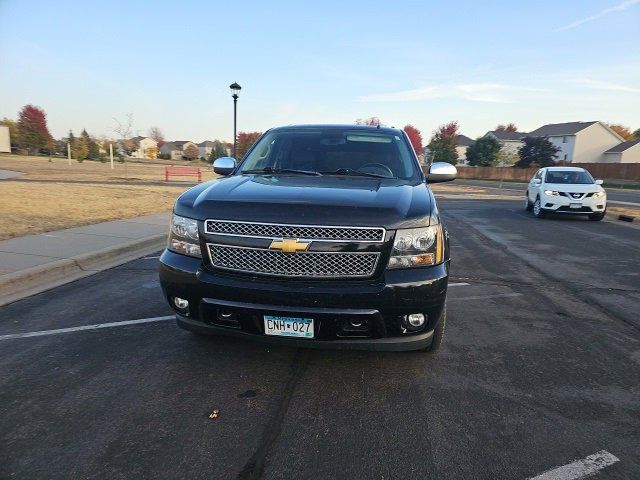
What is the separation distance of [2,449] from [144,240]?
593cm

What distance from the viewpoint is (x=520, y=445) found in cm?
251

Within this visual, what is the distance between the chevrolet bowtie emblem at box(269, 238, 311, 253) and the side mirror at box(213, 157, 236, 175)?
1.94 meters

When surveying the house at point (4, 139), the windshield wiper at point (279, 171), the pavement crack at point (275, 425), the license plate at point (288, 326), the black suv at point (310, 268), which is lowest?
the pavement crack at point (275, 425)

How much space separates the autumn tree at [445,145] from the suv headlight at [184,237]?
67.9m

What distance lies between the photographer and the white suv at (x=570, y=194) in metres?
13.2

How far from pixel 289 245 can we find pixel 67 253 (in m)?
5.20

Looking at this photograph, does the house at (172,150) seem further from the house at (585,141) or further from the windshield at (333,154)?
the windshield at (333,154)

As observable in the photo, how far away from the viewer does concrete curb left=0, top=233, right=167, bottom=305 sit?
5.15 m

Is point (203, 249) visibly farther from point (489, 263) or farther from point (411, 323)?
point (489, 263)

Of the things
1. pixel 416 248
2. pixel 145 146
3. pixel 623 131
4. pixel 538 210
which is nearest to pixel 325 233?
pixel 416 248

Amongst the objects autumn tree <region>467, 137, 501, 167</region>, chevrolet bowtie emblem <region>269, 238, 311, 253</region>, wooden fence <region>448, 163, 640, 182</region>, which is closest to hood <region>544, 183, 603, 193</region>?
chevrolet bowtie emblem <region>269, 238, 311, 253</region>

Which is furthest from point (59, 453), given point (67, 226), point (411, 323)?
point (67, 226)

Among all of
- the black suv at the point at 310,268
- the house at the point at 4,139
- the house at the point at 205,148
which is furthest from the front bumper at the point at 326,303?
→ the house at the point at 205,148

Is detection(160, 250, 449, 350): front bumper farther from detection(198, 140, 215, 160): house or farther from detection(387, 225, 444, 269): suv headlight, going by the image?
detection(198, 140, 215, 160): house
